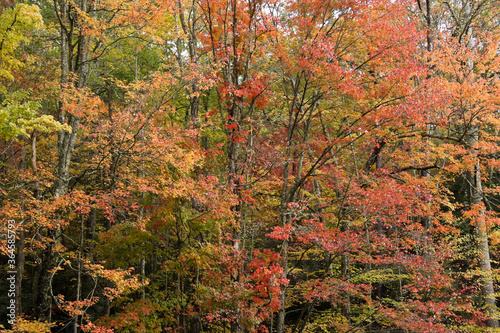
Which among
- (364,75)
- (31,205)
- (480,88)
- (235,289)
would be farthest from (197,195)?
(480,88)

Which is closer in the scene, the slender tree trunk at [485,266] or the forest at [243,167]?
the forest at [243,167]

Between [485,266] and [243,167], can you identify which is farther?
[485,266]

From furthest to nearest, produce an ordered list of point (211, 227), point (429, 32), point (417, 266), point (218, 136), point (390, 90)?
point (218, 136) → point (429, 32) → point (390, 90) → point (211, 227) → point (417, 266)

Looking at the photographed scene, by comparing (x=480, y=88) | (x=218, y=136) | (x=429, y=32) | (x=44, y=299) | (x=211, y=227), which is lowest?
(x=44, y=299)

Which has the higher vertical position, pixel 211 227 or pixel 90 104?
pixel 90 104

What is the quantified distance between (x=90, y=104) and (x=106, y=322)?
19.4 ft

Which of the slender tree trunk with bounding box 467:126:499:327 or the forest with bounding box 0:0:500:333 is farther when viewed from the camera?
the slender tree trunk with bounding box 467:126:499:327

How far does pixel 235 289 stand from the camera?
811 centimetres

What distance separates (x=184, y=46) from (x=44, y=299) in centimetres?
1143

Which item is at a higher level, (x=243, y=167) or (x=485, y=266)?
(x=243, y=167)

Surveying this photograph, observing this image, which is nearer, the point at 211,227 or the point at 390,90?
the point at 211,227

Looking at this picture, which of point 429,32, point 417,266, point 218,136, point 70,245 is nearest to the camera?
point 417,266

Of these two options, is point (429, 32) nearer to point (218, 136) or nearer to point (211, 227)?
point (218, 136)

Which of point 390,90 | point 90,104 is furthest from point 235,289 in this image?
point 390,90
